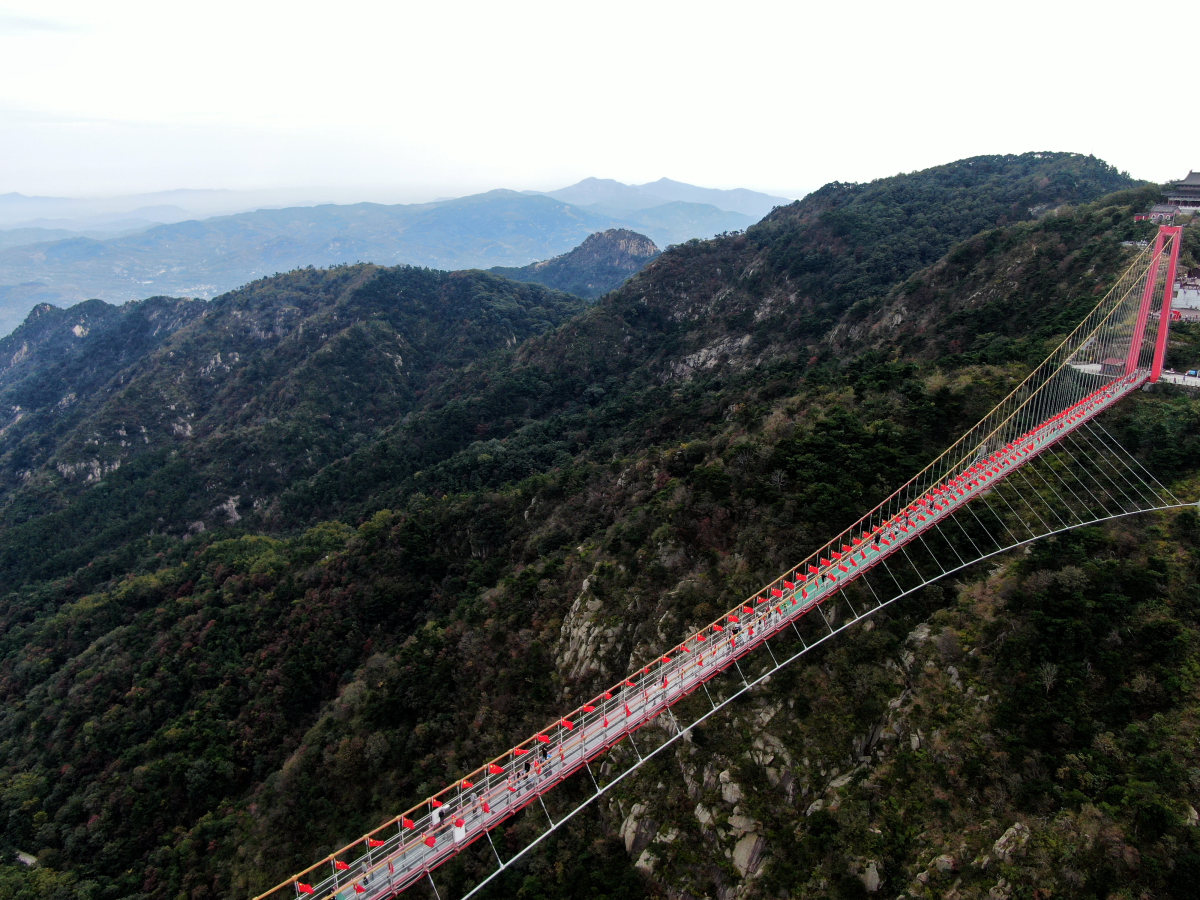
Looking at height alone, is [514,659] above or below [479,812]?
below

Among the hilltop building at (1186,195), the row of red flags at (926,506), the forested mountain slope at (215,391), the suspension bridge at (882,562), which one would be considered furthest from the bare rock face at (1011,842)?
the forested mountain slope at (215,391)

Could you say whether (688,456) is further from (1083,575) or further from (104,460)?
(104,460)

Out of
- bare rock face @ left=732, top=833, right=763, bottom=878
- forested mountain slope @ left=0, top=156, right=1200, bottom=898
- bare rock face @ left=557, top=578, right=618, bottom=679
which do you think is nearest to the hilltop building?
forested mountain slope @ left=0, top=156, right=1200, bottom=898

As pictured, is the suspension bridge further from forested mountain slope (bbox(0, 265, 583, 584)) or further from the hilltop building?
forested mountain slope (bbox(0, 265, 583, 584))

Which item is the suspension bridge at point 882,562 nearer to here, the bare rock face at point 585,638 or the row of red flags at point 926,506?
the row of red flags at point 926,506

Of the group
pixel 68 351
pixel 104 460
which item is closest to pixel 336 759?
pixel 104 460

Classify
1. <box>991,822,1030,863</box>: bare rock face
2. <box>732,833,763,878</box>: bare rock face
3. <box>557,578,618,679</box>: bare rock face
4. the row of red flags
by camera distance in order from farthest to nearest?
<box>557,578,618,679</box>: bare rock face → the row of red flags → <box>732,833,763,878</box>: bare rock face → <box>991,822,1030,863</box>: bare rock face
